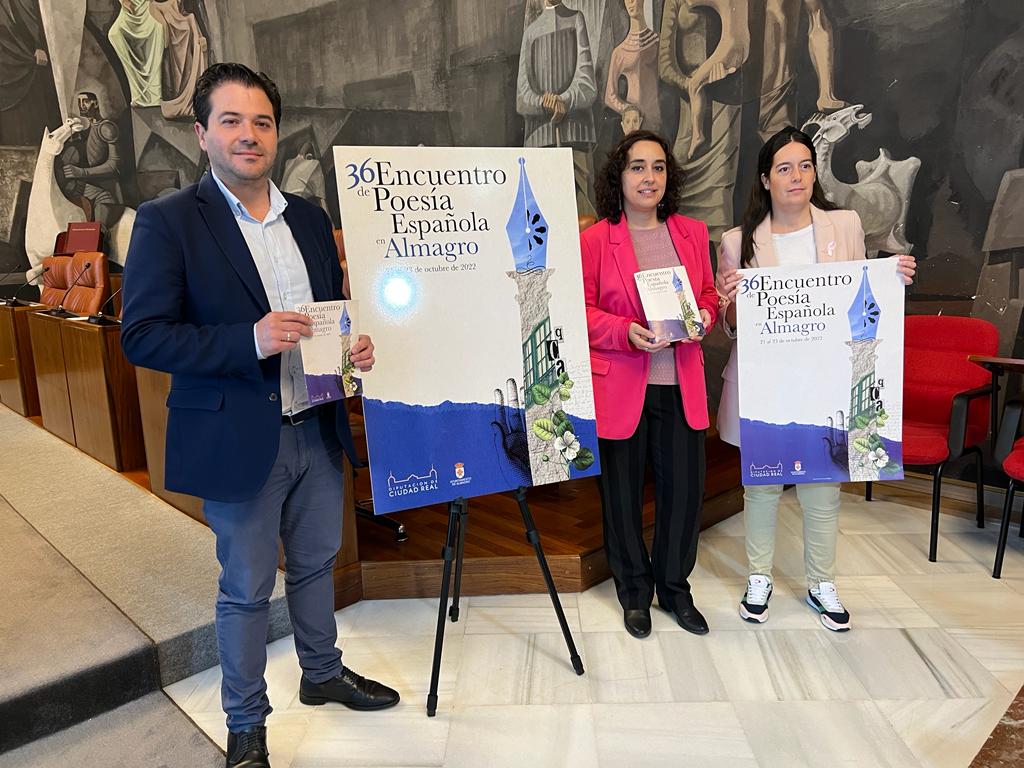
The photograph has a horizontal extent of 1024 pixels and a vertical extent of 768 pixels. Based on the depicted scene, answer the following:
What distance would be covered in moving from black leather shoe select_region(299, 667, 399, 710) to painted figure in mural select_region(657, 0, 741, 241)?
335 cm

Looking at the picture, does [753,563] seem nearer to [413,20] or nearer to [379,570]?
[379,570]

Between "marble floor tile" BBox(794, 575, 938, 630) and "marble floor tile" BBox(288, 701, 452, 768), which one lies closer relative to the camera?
"marble floor tile" BBox(288, 701, 452, 768)

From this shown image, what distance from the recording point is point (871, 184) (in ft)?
12.5

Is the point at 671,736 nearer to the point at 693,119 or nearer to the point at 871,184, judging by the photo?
the point at 871,184

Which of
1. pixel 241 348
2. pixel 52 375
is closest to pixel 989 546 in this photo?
pixel 241 348

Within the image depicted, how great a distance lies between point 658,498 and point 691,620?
0.44 meters

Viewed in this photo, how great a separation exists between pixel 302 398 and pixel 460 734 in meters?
1.04

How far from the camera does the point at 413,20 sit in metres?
5.91

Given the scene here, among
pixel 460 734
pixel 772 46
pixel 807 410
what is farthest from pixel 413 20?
pixel 460 734

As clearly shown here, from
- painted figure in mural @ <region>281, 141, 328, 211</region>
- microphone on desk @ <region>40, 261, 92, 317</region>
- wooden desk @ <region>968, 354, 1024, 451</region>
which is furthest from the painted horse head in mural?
microphone on desk @ <region>40, 261, 92, 317</region>

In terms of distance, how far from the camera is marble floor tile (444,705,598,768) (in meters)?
1.93

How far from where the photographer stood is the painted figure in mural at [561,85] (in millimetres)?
4863

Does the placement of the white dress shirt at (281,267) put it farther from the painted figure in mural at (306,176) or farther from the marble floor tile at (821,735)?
the painted figure in mural at (306,176)

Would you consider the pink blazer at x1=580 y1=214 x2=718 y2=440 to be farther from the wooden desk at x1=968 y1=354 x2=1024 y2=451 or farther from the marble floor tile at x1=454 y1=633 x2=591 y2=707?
the wooden desk at x1=968 y1=354 x2=1024 y2=451
